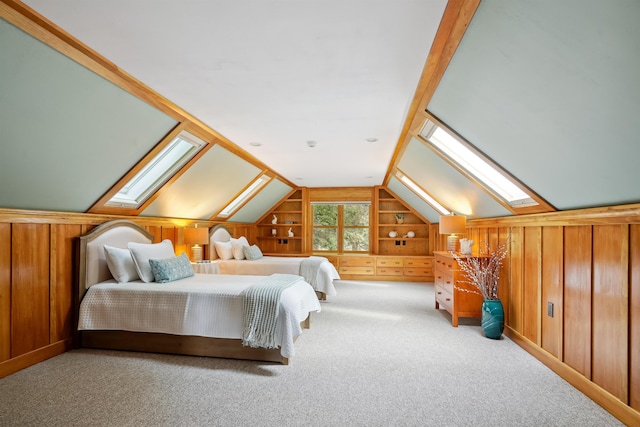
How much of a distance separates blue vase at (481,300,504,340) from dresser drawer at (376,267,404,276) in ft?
12.4

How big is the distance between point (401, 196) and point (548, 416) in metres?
5.87

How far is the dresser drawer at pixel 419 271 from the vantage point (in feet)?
24.5

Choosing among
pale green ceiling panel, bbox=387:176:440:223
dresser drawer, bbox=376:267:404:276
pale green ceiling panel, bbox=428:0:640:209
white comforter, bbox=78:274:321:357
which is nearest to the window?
dresser drawer, bbox=376:267:404:276

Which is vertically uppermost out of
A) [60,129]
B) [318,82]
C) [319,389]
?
[318,82]

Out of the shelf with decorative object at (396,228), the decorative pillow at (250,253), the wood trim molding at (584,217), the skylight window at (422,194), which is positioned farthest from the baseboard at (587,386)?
the shelf with decorative object at (396,228)

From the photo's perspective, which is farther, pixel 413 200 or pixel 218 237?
pixel 413 200

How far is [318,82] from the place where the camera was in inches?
103

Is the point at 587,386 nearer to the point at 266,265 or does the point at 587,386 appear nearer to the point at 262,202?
the point at 266,265

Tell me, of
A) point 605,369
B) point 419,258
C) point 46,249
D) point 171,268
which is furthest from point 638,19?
point 419,258

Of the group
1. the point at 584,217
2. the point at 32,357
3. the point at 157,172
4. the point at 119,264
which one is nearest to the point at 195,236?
the point at 157,172

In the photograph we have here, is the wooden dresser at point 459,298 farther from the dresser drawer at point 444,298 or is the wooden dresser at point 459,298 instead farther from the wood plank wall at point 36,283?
the wood plank wall at point 36,283

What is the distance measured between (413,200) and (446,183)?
269 cm

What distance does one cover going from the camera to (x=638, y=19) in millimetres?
1241

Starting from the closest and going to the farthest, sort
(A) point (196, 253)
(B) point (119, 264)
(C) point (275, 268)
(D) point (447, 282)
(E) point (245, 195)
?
(B) point (119, 264) → (D) point (447, 282) → (A) point (196, 253) → (C) point (275, 268) → (E) point (245, 195)
